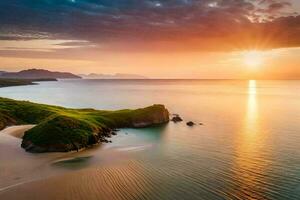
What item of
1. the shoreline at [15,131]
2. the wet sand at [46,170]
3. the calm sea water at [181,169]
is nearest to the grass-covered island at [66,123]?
the shoreline at [15,131]

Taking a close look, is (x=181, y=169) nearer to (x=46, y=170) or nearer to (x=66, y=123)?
(x=46, y=170)

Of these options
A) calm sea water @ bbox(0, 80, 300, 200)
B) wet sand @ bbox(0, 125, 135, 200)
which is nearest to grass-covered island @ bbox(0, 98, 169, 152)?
wet sand @ bbox(0, 125, 135, 200)

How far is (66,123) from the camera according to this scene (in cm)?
7800

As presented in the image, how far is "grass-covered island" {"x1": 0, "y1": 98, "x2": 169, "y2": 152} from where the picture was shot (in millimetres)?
71444

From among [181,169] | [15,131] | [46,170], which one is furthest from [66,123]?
[181,169]

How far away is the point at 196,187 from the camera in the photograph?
4475 centimetres

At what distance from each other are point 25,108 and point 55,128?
44927 mm

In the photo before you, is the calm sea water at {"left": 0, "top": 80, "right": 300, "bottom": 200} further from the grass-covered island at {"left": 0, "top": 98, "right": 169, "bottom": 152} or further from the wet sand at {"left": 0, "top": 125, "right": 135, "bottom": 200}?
the grass-covered island at {"left": 0, "top": 98, "right": 169, "bottom": 152}

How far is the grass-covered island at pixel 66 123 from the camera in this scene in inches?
2813

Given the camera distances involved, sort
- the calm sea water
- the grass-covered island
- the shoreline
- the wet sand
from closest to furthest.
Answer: the calm sea water → the wet sand → the grass-covered island → the shoreline

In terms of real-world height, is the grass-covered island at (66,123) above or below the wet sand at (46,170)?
above

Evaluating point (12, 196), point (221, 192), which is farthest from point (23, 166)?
point (221, 192)

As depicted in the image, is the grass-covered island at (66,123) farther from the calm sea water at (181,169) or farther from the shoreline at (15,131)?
the calm sea water at (181,169)

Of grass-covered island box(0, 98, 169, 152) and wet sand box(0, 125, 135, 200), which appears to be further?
grass-covered island box(0, 98, 169, 152)
